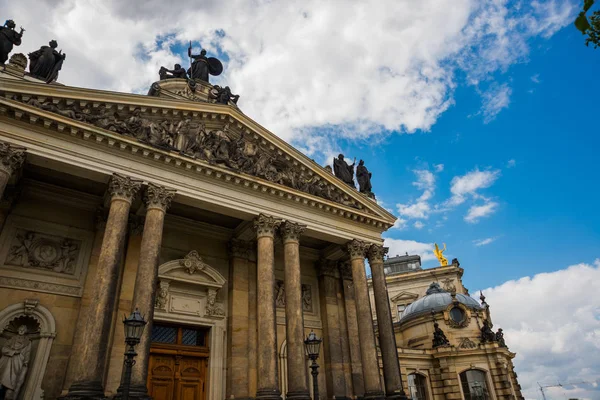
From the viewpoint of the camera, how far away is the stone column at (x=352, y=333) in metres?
19.1

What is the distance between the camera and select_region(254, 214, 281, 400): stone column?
47.9ft

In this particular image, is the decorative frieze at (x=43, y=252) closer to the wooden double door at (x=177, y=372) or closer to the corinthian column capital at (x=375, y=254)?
the wooden double door at (x=177, y=372)

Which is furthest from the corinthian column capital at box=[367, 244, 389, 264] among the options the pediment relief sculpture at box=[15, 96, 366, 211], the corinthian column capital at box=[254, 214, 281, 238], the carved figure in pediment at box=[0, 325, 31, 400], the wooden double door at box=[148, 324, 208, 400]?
the carved figure in pediment at box=[0, 325, 31, 400]

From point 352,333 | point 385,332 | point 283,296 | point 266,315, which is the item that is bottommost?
point 385,332

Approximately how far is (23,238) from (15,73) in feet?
19.1

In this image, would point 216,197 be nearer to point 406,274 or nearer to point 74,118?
point 74,118

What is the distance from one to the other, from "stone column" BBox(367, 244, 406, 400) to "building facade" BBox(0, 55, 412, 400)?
117 millimetres

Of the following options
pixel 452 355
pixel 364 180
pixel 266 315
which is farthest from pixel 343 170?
pixel 452 355

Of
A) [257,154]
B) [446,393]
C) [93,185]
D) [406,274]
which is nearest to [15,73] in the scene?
[93,185]

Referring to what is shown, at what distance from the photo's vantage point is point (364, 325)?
18.3m

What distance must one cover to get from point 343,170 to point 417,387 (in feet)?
59.3

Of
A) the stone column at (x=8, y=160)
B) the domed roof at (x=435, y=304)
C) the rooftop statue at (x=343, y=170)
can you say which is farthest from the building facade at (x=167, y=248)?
the domed roof at (x=435, y=304)

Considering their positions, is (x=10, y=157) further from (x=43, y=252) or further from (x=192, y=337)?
(x=192, y=337)

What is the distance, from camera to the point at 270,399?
14.1 meters
